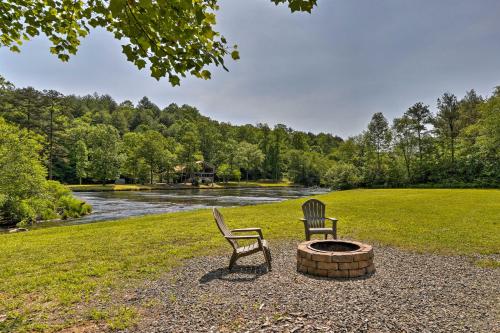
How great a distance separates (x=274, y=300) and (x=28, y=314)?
10.4ft

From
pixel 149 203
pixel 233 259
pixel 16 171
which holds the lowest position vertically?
pixel 149 203

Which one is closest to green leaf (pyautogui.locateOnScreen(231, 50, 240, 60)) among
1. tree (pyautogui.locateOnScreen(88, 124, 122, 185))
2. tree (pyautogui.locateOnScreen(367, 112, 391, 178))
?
tree (pyautogui.locateOnScreen(367, 112, 391, 178))

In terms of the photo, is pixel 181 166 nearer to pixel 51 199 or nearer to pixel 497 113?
pixel 51 199

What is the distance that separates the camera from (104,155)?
172 ft

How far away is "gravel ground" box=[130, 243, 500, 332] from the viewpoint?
3.50m

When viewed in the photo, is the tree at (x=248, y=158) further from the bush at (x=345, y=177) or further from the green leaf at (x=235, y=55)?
the green leaf at (x=235, y=55)

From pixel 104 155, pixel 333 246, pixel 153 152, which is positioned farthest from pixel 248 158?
pixel 333 246

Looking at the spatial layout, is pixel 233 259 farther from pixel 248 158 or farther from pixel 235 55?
pixel 248 158

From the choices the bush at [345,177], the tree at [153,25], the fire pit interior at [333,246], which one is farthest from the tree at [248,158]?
the tree at [153,25]

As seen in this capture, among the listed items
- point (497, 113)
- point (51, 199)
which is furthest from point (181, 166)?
point (497, 113)

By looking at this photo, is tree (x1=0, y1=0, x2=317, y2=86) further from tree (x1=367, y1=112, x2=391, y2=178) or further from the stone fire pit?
tree (x1=367, y1=112, x2=391, y2=178)

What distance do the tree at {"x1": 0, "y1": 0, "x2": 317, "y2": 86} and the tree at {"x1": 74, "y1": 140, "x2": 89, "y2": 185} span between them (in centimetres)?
5387

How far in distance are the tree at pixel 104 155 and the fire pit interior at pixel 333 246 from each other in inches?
2052

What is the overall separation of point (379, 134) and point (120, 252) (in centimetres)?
4883
